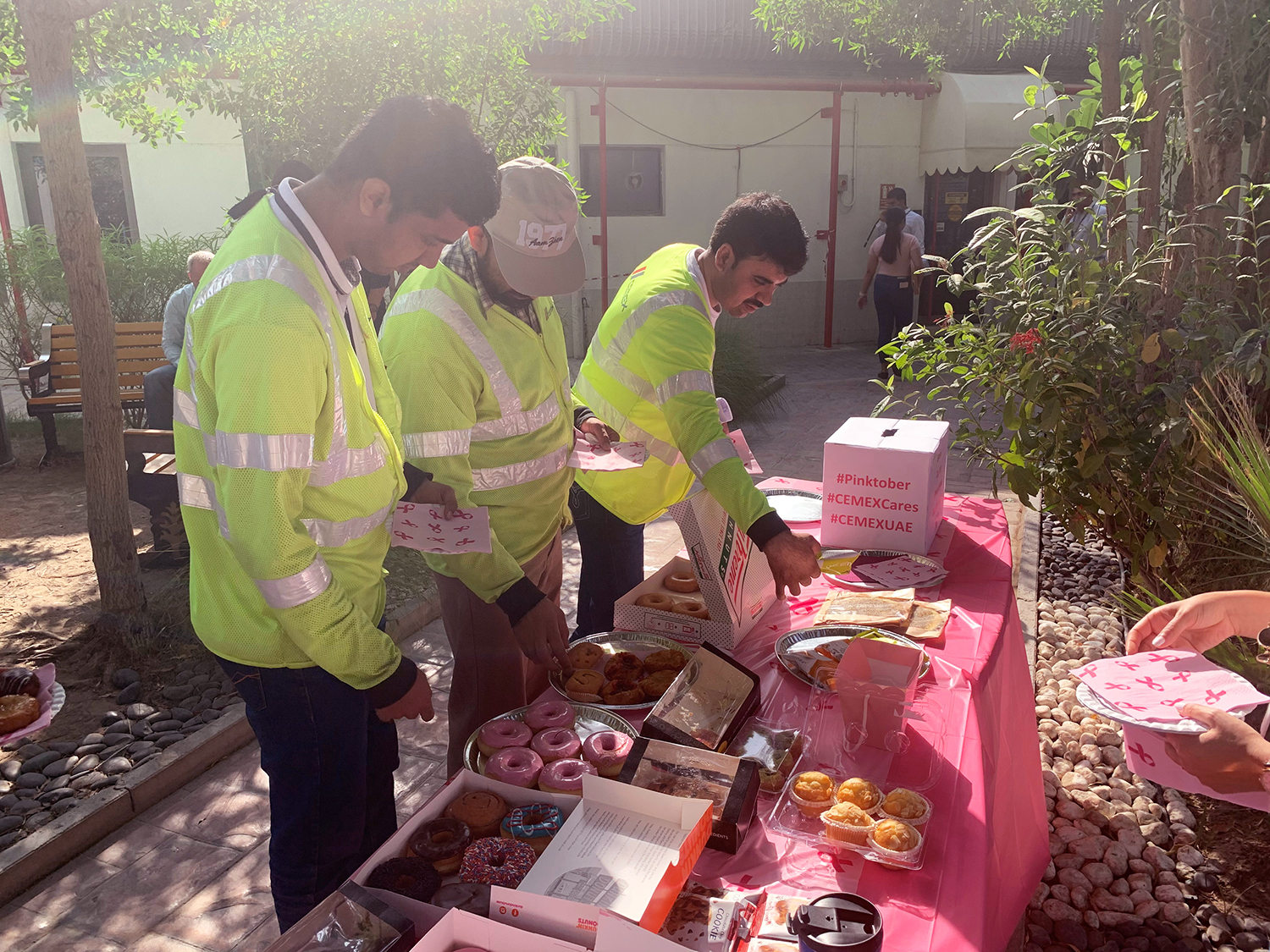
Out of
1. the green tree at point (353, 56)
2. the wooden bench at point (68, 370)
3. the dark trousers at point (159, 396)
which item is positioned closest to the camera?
the green tree at point (353, 56)

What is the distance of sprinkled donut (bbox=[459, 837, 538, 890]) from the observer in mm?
1456

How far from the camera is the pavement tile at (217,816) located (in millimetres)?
3215

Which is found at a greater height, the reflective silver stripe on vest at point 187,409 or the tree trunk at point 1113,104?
the tree trunk at point 1113,104

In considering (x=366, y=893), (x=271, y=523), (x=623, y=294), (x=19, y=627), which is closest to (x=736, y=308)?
(x=623, y=294)

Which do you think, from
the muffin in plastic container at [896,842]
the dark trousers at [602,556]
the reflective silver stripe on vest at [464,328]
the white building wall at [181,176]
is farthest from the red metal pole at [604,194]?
the muffin in plastic container at [896,842]

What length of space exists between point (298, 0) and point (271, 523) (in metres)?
4.98

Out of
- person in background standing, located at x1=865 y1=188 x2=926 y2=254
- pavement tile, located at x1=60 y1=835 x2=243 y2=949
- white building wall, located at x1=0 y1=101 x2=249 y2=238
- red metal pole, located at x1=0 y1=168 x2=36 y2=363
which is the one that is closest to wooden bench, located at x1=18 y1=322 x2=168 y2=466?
red metal pole, located at x1=0 y1=168 x2=36 y2=363

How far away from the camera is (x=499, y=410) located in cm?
238

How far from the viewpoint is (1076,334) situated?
3.57m

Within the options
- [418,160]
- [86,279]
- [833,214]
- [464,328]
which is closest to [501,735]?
[464,328]

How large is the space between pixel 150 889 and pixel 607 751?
2011 mm

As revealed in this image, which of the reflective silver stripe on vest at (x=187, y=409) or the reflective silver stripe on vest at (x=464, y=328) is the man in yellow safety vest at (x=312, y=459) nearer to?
the reflective silver stripe on vest at (x=187, y=409)

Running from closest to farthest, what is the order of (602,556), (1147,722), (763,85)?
(1147,722)
(602,556)
(763,85)

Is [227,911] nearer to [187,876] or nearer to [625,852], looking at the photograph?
[187,876]
